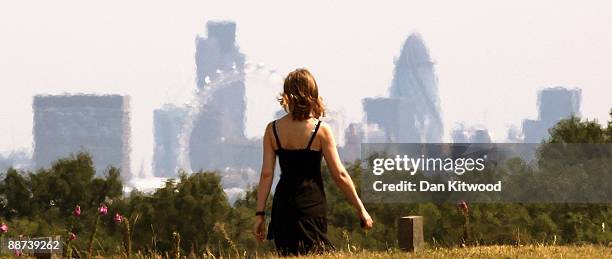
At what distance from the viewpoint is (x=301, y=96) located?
10.8m

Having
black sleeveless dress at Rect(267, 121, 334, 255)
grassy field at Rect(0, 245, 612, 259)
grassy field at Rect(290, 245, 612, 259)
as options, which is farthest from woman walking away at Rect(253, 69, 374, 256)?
grassy field at Rect(290, 245, 612, 259)

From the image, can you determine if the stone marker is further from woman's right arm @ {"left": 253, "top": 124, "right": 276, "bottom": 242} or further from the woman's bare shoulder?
the woman's bare shoulder

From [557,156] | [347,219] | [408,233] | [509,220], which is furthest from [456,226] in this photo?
[408,233]

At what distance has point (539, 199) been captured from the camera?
279 feet

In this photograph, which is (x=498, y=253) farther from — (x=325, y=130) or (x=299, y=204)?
(x=325, y=130)

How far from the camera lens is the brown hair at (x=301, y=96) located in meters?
10.8

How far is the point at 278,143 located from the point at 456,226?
6837cm

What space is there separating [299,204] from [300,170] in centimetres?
37

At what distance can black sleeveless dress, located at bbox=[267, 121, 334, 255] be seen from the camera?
11.1 meters

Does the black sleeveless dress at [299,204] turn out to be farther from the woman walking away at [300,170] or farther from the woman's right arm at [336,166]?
the woman's right arm at [336,166]

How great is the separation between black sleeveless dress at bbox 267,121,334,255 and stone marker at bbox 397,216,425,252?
9.21 feet

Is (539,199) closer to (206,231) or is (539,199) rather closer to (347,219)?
(347,219)

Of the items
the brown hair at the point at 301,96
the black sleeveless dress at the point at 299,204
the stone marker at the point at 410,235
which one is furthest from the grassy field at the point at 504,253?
the brown hair at the point at 301,96

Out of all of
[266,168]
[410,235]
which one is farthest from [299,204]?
[410,235]
